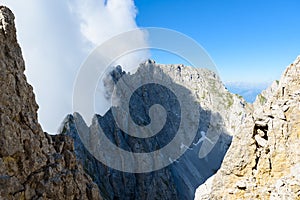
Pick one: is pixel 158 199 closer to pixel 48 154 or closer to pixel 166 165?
pixel 166 165

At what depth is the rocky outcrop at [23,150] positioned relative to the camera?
30.7 m

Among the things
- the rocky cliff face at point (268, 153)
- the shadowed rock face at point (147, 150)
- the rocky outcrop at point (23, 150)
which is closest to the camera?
the rocky cliff face at point (268, 153)

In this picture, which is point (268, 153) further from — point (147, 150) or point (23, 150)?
point (147, 150)

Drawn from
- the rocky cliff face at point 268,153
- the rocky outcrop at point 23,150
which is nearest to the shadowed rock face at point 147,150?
the rocky outcrop at point 23,150

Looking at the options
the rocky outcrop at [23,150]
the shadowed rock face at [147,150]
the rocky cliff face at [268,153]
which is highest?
the shadowed rock face at [147,150]

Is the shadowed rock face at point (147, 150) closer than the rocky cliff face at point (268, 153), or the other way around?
the rocky cliff face at point (268, 153)

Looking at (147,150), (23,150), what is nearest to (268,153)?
(23,150)

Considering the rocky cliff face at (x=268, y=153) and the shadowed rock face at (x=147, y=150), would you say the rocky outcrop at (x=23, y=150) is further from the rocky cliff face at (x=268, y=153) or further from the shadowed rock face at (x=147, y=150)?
the shadowed rock face at (x=147, y=150)

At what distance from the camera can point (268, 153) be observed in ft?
55.9

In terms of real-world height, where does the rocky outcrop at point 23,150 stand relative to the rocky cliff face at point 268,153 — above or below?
above

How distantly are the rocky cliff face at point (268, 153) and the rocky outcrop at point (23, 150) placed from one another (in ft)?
63.9

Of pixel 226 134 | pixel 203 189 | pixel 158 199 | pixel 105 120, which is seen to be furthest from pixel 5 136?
pixel 226 134

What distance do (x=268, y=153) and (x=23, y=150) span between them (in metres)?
25.6

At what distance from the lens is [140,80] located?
134625mm
